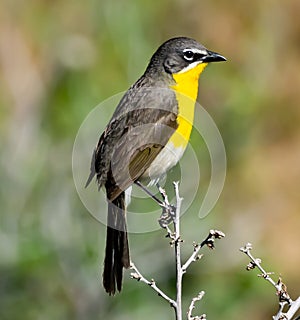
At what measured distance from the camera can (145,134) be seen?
4492 mm

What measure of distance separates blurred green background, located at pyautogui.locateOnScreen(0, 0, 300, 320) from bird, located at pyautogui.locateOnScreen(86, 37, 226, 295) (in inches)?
56.1

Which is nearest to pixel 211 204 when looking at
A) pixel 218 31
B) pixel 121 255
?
pixel 121 255

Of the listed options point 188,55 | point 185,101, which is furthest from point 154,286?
point 188,55

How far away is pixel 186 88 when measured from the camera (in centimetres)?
479

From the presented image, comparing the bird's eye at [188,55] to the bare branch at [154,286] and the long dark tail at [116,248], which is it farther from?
the bare branch at [154,286]

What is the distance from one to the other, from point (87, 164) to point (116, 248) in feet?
4.70

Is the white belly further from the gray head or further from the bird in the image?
the gray head

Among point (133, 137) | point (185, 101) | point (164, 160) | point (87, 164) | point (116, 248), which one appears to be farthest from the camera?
point (87, 164)

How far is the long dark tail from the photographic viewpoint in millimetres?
4164

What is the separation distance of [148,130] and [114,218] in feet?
1.65

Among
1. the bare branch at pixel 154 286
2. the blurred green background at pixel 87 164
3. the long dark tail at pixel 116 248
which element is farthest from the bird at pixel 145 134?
the blurred green background at pixel 87 164

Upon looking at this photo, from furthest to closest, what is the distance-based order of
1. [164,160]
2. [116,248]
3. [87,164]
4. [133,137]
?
[87,164] → [164,160] → [133,137] → [116,248]

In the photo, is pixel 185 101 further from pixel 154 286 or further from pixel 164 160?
pixel 154 286

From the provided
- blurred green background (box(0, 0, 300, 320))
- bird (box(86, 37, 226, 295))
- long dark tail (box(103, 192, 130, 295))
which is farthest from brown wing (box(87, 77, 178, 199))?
blurred green background (box(0, 0, 300, 320))
